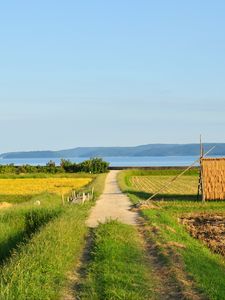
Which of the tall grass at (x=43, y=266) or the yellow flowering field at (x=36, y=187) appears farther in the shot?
the yellow flowering field at (x=36, y=187)

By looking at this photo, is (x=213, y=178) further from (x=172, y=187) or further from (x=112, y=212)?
(x=172, y=187)

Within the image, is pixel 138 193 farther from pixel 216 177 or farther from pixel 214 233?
pixel 214 233

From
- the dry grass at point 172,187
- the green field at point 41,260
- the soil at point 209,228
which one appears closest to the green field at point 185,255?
the soil at point 209,228

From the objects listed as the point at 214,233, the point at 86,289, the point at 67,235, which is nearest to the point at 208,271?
the point at 86,289

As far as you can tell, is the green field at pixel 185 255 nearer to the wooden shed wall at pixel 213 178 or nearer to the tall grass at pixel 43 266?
the tall grass at pixel 43 266

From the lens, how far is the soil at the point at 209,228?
1840cm

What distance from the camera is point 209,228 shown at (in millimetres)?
22531

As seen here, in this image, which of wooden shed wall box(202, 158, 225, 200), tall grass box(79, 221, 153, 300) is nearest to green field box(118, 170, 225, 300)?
tall grass box(79, 221, 153, 300)

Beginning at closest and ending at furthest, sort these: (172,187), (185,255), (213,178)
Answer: (185,255)
(213,178)
(172,187)

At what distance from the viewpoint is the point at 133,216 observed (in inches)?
973

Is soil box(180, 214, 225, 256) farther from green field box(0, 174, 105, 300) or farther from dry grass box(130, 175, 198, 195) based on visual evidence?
dry grass box(130, 175, 198, 195)

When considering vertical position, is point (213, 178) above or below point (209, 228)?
above

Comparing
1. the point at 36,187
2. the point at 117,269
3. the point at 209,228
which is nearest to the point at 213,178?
the point at 209,228

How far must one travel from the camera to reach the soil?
18395mm
